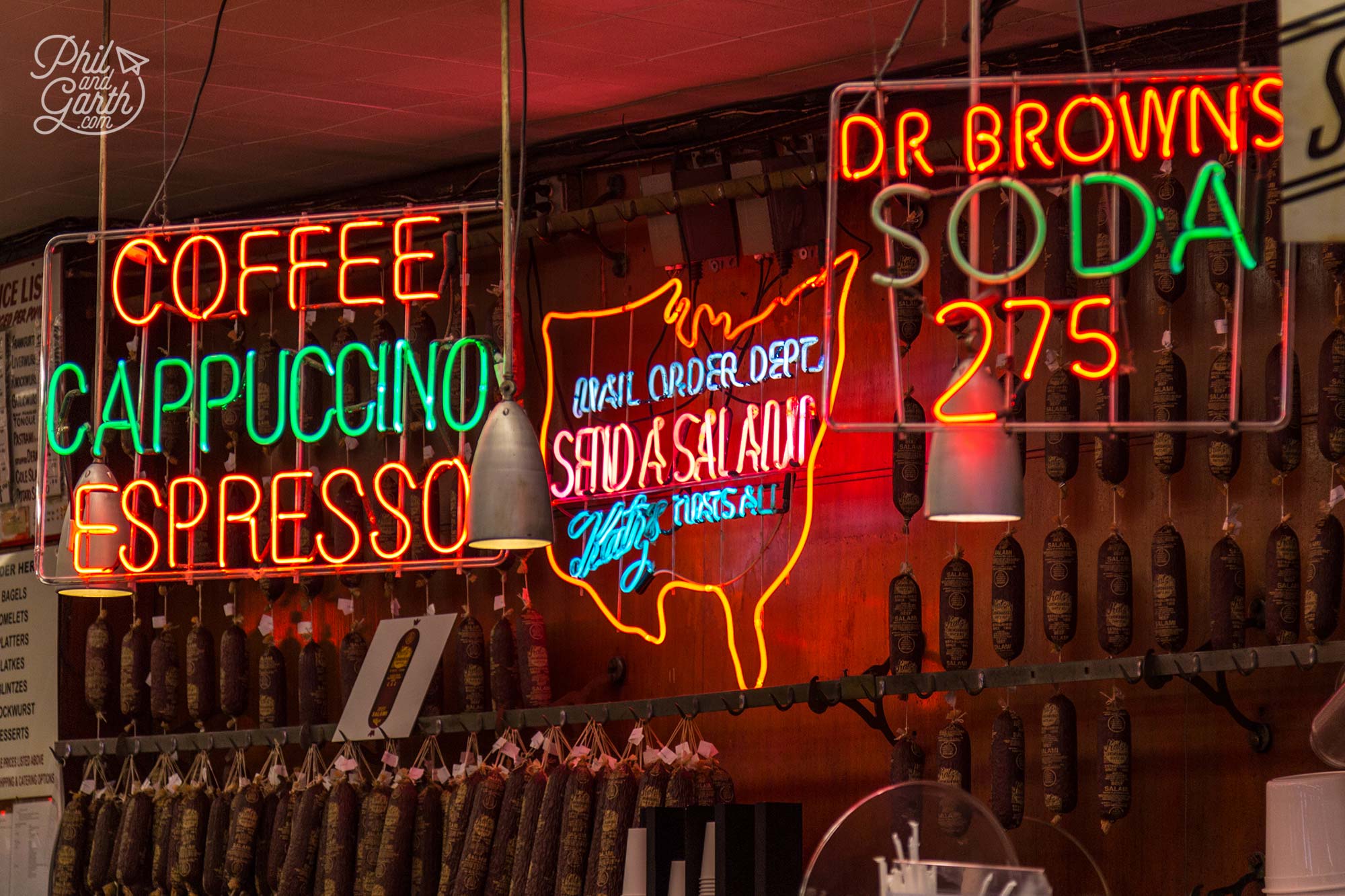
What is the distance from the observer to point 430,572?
7738mm

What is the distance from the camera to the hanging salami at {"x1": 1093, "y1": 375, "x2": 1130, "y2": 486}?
5629 millimetres

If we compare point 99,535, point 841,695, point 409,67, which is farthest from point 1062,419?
point 99,535

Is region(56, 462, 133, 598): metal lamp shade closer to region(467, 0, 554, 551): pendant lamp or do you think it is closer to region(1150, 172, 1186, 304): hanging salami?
region(467, 0, 554, 551): pendant lamp

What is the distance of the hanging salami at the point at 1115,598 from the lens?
5.60 m

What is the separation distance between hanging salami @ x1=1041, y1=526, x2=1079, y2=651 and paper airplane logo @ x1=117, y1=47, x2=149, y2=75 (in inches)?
130

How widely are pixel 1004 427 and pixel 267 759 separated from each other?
15.0 ft

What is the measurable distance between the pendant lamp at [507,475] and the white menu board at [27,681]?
412 centimetres

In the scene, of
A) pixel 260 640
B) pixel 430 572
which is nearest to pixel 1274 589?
pixel 430 572

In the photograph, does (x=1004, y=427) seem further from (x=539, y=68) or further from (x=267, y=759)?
(x=267, y=759)

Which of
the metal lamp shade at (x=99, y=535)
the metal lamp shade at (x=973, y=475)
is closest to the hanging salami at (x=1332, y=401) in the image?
the metal lamp shade at (x=973, y=475)

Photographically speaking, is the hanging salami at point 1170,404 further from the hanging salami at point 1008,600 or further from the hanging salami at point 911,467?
the hanging salami at point 911,467

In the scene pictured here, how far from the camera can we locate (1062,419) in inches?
226

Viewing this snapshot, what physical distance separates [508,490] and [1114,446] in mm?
1818

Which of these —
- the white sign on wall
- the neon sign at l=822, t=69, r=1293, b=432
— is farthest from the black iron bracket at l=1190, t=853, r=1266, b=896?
the white sign on wall
